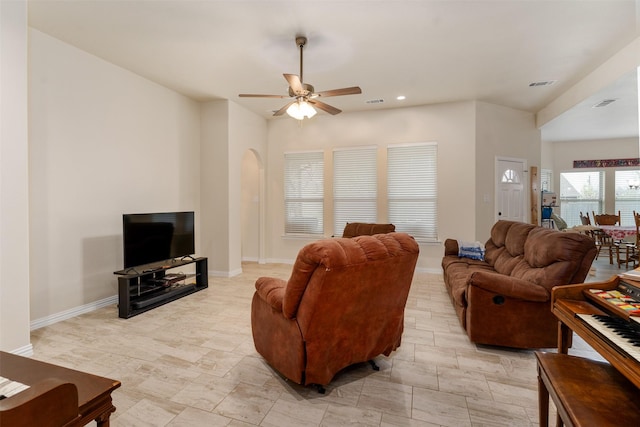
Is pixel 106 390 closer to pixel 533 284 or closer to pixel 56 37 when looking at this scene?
pixel 533 284

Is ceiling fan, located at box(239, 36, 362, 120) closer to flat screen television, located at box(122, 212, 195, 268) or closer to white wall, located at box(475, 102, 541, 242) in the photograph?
flat screen television, located at box(122, 212, 195, 268)

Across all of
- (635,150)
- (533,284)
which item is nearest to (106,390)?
(533,284)

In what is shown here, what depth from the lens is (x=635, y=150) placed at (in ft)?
25.0

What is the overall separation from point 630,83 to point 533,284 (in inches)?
137

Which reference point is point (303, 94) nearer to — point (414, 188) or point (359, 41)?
point (359, 41)

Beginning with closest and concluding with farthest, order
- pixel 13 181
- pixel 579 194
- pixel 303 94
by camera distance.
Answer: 1. pixel 13 181
2. pixel 303 94
3. pixel 579 194

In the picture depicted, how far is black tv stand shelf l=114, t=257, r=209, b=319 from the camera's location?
334 cm

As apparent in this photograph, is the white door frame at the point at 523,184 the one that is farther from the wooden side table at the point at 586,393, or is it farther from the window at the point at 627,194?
the wooden side table at the point at 586,393

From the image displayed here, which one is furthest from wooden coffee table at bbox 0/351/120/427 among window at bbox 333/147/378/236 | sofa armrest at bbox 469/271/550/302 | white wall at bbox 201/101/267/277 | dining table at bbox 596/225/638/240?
dining table at bbox 596/225/638/240

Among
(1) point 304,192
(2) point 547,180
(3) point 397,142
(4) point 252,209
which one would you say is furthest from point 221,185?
(2) point 547,180

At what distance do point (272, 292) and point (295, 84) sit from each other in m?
2.06

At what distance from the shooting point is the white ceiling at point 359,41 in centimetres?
277

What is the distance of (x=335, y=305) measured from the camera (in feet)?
5.96

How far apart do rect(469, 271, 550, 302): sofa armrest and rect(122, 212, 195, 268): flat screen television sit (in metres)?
3.62
